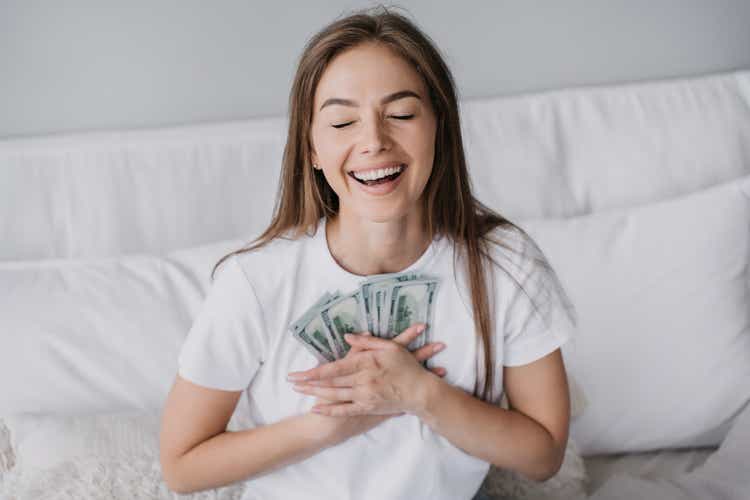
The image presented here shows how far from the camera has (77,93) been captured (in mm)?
1998

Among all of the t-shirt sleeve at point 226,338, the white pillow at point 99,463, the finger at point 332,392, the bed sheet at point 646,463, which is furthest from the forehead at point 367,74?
the bed sheet at point 646,463

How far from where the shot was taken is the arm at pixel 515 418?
1.22 metres

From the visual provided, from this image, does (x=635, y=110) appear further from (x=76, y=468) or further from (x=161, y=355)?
(x=76, y=468)

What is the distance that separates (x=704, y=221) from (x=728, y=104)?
17.9 inches

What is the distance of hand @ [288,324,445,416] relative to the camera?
1.20 metres

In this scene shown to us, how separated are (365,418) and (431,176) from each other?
0.39 metres

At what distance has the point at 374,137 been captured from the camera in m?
1.12

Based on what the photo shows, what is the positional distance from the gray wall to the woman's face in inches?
36.7

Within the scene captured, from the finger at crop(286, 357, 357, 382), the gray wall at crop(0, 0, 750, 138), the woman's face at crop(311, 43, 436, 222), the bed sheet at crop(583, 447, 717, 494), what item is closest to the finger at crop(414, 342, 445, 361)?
the finger at crop(286, 357, 357, 382)

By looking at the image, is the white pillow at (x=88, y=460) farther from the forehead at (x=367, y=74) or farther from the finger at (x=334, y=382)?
the forehead at (x=367, y=74)

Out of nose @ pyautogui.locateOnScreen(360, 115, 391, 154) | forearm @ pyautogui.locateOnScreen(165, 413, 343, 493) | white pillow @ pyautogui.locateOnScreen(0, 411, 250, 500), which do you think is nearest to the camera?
nose @ pyautogui.locateOnScreen(360, 115, 391, 154)

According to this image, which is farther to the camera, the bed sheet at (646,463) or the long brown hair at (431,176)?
the bed sheet at (646,463)

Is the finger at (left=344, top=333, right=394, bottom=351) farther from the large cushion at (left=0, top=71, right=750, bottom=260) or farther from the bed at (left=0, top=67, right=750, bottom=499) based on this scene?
the large cushion at (left=0, top=71, right=750, bottom=260)

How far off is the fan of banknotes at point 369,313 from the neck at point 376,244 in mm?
48
